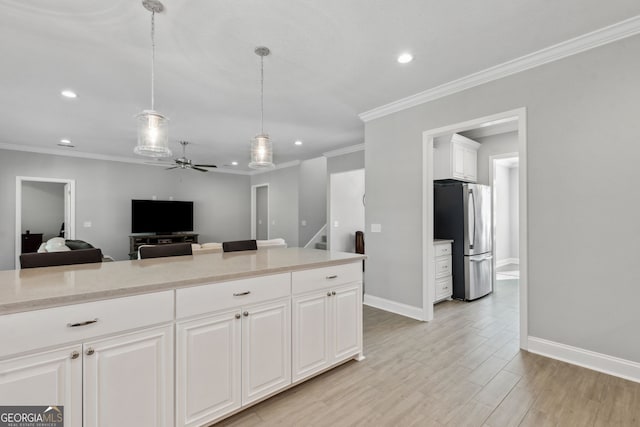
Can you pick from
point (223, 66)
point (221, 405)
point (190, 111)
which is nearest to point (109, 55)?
point (223, 66)

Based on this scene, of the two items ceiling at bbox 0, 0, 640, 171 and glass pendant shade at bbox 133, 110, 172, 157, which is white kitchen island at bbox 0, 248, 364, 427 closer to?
glass pendant shade at bbox 133, 110, 172, 157

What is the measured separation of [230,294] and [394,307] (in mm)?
2691

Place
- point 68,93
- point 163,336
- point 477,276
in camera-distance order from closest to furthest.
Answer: point 163,336, point 68,93, point 477,276

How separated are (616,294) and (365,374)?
2.09m

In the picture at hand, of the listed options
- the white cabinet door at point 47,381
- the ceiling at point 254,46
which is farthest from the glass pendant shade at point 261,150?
the white cabinet door at point 47,381

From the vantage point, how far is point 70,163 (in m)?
6.55

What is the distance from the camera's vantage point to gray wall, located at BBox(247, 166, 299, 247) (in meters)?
7.87

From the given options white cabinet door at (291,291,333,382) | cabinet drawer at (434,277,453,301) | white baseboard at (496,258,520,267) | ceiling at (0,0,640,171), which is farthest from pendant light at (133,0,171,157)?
white baseboard at (496,258,520,267)

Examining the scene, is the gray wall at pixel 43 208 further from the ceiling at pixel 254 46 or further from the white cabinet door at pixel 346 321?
the white cabinet door at pixel 346 321

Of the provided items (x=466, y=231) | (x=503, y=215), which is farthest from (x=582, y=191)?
(x=503, y=215)

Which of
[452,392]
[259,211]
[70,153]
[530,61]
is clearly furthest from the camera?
[259,211]

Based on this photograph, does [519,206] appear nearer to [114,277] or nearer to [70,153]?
[114,277]

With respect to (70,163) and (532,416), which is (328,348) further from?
(70,163)

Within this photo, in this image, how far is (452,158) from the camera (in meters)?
4.40
